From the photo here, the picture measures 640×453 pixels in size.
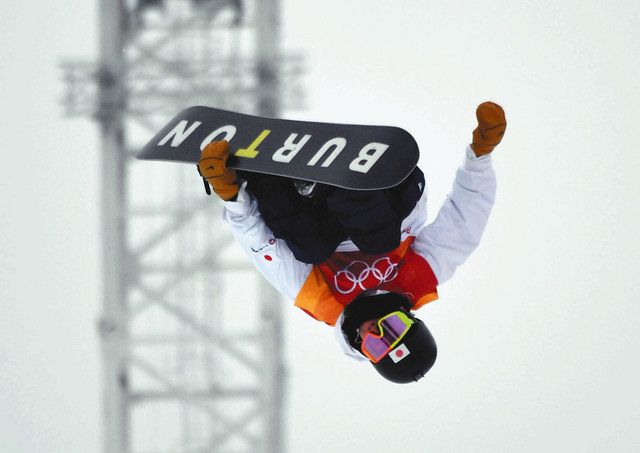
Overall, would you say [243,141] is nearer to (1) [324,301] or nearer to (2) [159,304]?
(1) [324,301]

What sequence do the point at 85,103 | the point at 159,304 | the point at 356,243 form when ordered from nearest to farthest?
the point at 356,243
the point at 85,103
the point at 159,304

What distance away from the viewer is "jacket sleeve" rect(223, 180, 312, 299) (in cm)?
358

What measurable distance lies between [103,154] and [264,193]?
9.24ft

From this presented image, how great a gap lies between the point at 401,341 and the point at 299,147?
2.26 feet

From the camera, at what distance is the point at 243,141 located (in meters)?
3.60

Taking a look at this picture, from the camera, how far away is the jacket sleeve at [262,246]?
3.58 metres

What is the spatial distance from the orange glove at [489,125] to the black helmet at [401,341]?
0.56 metres

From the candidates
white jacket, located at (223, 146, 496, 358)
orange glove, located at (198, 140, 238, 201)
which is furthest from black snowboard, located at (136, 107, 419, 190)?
white jacket, located at (223, 146, 496, 358)

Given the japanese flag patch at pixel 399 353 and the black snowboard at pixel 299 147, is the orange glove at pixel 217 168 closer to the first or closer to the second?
the black snowboard at pixel 299 147

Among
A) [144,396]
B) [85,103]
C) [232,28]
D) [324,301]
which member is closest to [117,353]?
[144,396]

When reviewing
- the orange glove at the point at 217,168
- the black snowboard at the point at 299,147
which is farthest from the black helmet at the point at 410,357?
the orange glove at the point at 217,168

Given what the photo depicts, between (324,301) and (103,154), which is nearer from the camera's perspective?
(324,301)

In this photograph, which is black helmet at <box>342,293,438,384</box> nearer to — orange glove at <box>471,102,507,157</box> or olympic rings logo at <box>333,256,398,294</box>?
olympic rings logo at <box>333,256,398,294</box>

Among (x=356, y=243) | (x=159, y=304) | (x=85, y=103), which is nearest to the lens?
(x=356, y=243)
